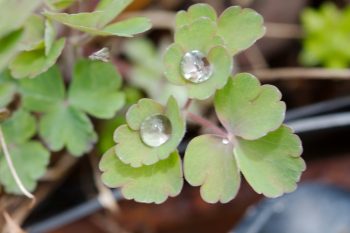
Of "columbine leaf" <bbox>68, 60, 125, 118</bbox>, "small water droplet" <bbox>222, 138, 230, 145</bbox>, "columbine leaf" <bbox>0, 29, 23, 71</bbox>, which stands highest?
"columbine leaf" <bbox>0, 29, 23, 71</bbox>

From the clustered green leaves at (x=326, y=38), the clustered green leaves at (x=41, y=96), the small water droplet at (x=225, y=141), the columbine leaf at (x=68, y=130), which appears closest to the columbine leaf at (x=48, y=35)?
the clustered green leaves at (x=41, y=96)

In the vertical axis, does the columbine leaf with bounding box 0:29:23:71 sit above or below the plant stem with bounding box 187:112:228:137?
above

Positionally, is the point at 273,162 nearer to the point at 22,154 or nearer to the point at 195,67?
the point at 195,67

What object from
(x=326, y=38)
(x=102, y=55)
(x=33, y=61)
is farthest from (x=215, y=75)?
(x=326, y=38)

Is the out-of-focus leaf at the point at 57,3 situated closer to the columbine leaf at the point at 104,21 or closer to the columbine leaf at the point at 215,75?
the columbine leaf at the point at 104,21

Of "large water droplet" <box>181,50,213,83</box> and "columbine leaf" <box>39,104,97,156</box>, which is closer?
"large water droplet" <box>181,50,213,83</box>

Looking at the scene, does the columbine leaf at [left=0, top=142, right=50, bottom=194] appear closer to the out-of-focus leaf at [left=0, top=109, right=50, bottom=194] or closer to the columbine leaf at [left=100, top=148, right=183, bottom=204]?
the out-of-focus leaf at [left=0, top=109, right=50, bottom=194]

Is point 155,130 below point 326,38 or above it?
above

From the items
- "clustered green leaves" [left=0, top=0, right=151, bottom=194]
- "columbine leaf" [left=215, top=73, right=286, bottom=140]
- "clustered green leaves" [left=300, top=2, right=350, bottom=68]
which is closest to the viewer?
"columbine leaf" [left=215, top=73, right=286, bottom=140]

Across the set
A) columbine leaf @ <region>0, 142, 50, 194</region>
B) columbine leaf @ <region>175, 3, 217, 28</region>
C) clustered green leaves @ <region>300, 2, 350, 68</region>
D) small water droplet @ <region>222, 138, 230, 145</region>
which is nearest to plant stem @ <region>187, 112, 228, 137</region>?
small water droplet @ <region>222, 138, 230, 145</region>

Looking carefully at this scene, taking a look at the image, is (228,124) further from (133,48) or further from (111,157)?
(133,48)
